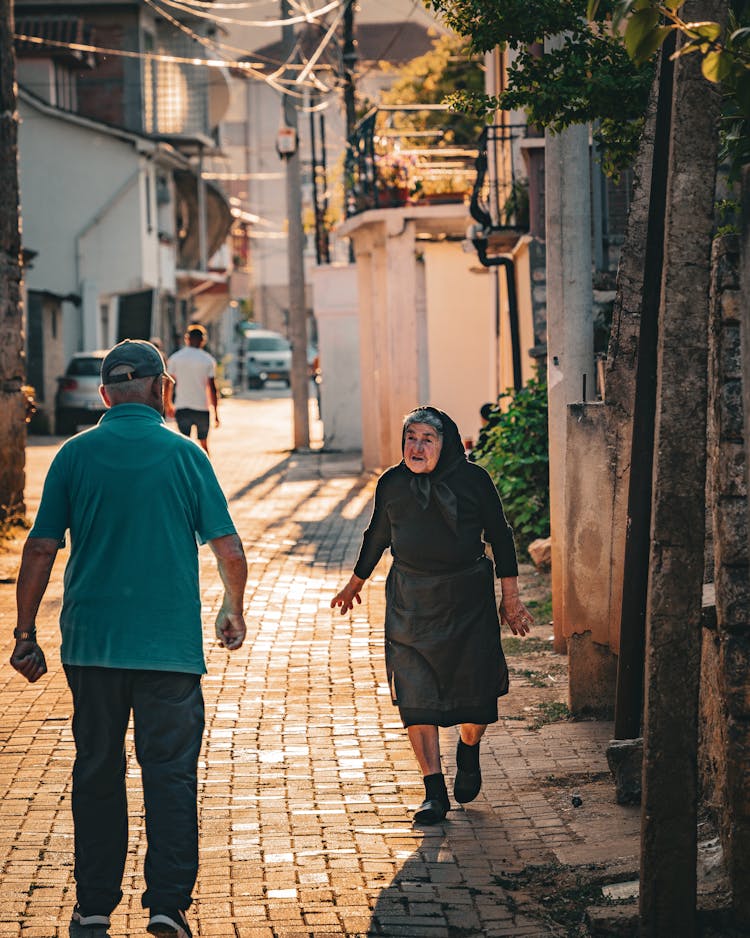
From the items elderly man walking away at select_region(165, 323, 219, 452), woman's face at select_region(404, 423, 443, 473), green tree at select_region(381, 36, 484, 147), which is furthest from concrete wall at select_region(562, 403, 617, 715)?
green tree at select_region(381, 36, 484, 147)

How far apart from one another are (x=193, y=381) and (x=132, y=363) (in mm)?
12965

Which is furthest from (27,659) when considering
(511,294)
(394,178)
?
(394,178)

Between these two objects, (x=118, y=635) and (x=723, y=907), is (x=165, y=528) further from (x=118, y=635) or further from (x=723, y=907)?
(x=723, y=907)

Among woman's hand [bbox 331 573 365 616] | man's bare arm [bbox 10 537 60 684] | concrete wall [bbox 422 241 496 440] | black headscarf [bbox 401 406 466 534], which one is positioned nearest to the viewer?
man's bare arm [bbox 10 537 60 684]

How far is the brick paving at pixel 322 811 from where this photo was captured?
5.65m

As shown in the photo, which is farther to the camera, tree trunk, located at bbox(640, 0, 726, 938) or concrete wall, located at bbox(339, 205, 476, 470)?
concrete wall, located at bbox(339, 205, 476, 470)

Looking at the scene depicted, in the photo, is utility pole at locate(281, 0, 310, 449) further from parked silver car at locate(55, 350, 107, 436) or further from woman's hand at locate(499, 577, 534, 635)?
woman's hand at locate(499, 577, 534, 635)

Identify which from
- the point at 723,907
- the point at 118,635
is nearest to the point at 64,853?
the point at 118,635

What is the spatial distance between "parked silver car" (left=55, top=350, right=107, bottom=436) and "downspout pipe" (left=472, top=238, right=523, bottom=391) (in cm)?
1615

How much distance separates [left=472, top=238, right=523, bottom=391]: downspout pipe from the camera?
17297 millimetres

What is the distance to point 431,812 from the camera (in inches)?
265

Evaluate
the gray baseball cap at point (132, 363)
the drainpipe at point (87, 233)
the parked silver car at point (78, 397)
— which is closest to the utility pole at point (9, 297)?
the gray baseball cap at point (132, 363)

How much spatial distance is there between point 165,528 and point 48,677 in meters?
4.60

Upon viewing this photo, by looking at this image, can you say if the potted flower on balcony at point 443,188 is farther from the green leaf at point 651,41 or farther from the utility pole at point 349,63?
the green leaf at point 651,41
